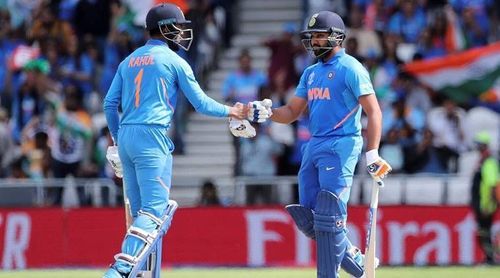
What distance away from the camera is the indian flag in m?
19.7

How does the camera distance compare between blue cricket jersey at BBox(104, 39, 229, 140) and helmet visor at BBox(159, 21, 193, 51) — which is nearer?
blue cricket jersey at BBox(104, 39, 229, 140)

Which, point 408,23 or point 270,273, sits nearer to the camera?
point 270,273

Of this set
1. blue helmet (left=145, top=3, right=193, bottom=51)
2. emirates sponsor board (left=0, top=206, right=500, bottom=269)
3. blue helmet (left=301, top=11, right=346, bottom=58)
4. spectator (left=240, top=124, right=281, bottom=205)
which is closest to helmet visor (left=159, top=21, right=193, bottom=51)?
blue helmet (left=145, top=3, right=193, bottom=51)

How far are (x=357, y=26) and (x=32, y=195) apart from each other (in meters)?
5.38

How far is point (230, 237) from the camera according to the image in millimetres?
18422

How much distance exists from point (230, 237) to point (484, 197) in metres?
3.33

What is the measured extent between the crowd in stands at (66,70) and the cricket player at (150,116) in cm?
746

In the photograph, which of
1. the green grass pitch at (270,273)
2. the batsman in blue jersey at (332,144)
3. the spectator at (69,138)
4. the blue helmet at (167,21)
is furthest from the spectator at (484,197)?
the blue helmet at (167,21)

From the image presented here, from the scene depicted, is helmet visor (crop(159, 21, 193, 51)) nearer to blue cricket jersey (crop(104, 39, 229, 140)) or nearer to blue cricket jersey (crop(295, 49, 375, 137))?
blue cricket jersey (crop(104, 39, 229, 140))

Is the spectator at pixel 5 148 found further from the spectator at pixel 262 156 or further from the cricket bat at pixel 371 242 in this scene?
the cricket bat at pixel 371 242

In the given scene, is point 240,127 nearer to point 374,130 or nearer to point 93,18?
point 374,130

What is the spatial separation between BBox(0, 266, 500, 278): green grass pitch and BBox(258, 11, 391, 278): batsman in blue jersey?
3376mm

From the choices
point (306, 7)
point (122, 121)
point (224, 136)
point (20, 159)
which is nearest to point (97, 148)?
point (20, 159)

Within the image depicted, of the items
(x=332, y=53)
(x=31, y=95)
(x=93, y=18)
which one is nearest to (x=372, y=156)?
Answer: (x=332, y=53)
